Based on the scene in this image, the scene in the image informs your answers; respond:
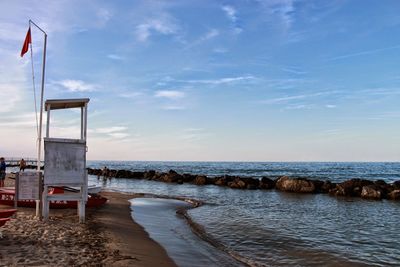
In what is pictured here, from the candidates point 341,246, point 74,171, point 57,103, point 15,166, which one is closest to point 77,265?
point 74,171

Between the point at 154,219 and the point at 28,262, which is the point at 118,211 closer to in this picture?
the point at 154,219

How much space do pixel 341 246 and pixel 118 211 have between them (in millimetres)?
9549

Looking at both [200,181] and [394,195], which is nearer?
[394,195]

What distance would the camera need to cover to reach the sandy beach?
24.1ft

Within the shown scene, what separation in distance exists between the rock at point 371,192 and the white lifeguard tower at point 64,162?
71.7 ft

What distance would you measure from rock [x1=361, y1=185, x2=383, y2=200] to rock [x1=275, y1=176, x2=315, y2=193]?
15.0 feet

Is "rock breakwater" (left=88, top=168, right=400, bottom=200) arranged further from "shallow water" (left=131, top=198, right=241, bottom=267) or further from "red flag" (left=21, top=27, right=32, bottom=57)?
"red flag" (left=21, top=27, right=32, bottom=57)

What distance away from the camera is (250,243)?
38.3ft

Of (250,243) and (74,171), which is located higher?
(74,171)

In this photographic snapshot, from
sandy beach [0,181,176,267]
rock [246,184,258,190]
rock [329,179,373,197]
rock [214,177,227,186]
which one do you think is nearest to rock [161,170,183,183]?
rock [214,177,227,186]

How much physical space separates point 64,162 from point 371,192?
22.9 metres

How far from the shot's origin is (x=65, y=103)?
38.5 feet

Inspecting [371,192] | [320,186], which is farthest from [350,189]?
[320,186]

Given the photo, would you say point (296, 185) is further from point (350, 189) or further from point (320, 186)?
point (350, 189)
